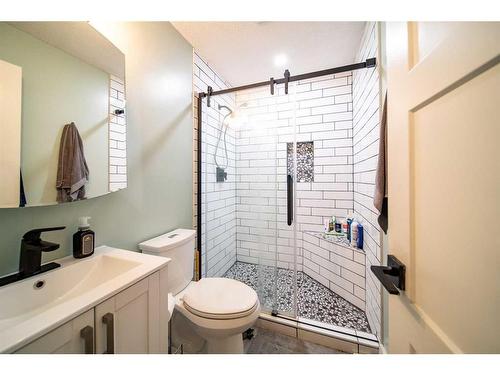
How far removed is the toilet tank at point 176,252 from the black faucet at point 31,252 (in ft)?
1.53

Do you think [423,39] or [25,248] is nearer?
[423,39]

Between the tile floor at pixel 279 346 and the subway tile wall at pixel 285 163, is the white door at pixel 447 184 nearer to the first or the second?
the tile floor at pixel 279 346

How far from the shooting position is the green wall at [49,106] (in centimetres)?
67

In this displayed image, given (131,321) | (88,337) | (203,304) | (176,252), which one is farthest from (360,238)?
(88,337)

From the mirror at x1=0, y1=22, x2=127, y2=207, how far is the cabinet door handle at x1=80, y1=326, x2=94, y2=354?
523 mm

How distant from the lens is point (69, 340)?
1.60 ft

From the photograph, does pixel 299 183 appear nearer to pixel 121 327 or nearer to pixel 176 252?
pixel 176 252

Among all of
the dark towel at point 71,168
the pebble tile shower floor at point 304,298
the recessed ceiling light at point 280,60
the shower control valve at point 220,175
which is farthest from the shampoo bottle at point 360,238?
the dark towel at point 71,168

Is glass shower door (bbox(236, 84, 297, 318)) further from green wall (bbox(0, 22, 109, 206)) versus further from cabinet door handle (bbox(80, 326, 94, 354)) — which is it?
cabinet door handle (bbox(80, 326, 94, 354))

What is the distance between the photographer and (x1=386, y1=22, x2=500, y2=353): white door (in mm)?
318

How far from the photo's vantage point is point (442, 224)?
41 cm
